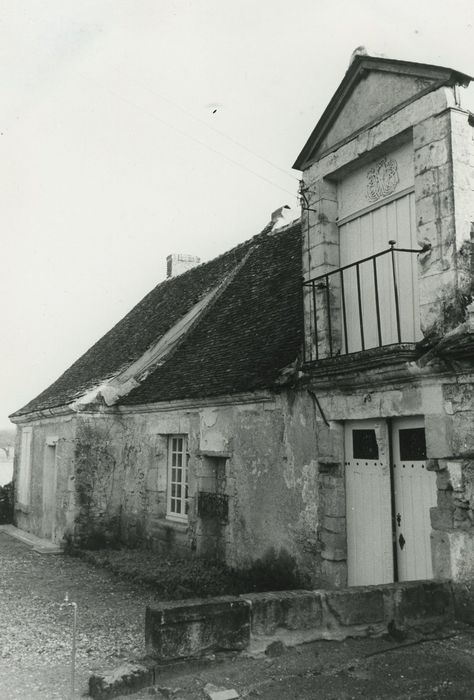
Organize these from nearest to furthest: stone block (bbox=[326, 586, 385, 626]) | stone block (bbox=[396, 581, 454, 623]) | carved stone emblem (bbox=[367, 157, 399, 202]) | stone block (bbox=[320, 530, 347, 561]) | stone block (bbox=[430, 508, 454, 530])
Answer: stone block (bbox=[326, 586, 385, 626]) → stone block (bbox=[396, 581, 454, 623]) → stone block (bbox=[430, 508, 454, 530]) → carved stone emblem (bbox=[367, 157, 399, 202]) → stone block (bbox=[320, 530, 347, 561])

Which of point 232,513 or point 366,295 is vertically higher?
point 366,295

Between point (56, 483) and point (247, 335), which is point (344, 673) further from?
point (56, 483)

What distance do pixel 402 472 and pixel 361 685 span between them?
2475 mm

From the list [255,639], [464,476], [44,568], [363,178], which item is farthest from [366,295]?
[44,568]

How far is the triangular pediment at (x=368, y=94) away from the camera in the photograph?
6.03m

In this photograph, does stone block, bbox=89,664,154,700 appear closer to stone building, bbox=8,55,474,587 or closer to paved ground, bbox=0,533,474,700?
paved ground, bbox=0,533,474,700

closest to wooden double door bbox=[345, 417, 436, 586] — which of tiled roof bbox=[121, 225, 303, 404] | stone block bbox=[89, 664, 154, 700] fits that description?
tiled roof bbox=[121, 225, 303, 404]

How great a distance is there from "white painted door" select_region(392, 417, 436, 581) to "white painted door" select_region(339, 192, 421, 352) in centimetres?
97

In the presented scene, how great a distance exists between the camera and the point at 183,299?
14516 mm

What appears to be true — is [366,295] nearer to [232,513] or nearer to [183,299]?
[232,513]

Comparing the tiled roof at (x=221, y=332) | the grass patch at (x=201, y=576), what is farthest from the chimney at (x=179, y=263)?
the grass patch at (x=201, y=576)

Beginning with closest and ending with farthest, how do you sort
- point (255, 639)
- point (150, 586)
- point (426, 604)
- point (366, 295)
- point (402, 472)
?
point (255, 639)
point (426, 604)
point (402, 472)
point (366, 295)
point (150, 586)

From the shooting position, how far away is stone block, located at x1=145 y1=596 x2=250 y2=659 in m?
4.32

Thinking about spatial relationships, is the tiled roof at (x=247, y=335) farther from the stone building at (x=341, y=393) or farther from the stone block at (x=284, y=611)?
the stone block at (x=284, y=611)
